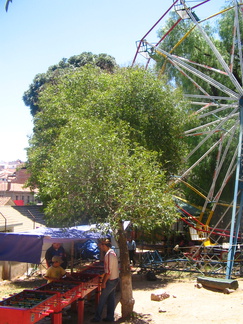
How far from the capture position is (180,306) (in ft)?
35.3

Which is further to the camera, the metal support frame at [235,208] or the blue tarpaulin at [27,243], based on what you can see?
the metal support frame at [235,208]

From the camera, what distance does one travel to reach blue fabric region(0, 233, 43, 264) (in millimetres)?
11680

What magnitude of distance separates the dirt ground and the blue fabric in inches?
59.9

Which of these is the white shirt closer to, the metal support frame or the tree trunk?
the tree trunk

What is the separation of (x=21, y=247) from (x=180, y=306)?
4.78 m

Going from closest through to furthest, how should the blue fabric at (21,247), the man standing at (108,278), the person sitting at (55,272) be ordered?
the man standing at (108,278) < the person sitting at (55,272) < the blue fabric at (21,247)

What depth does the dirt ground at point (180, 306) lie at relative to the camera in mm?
9555

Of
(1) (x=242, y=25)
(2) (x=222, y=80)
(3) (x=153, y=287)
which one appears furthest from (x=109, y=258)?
(1) (x=242, y=25)

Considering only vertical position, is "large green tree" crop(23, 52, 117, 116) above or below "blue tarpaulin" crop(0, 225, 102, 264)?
above

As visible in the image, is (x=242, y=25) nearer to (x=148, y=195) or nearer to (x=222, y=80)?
(x=222, y=80)

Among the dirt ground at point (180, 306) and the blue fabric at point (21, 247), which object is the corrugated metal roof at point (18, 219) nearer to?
the dirt ground at point (180, 306)

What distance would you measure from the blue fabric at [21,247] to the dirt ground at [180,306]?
1.52 meters

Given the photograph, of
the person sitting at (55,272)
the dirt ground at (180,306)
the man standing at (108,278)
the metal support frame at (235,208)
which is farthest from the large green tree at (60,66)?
the man standing at (108,278)

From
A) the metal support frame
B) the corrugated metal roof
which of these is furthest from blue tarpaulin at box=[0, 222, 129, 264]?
the metal support frame
